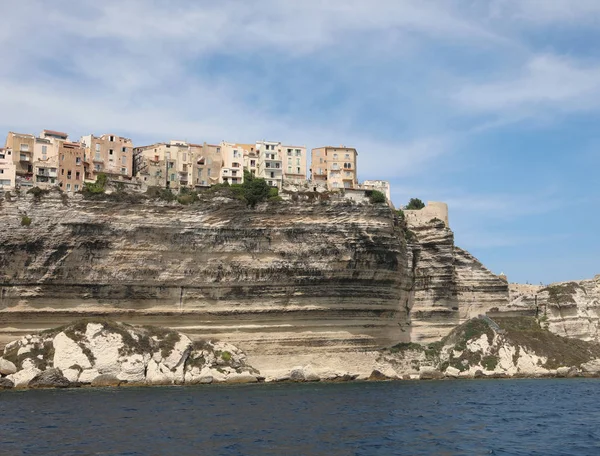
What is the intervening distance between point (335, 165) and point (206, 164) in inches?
518

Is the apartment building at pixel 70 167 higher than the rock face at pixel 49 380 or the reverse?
higher

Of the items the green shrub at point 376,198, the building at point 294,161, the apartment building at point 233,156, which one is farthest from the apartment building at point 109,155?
the green shrub at point 376,198

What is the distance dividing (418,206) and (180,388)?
45.2 meters

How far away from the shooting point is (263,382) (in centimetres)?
5097

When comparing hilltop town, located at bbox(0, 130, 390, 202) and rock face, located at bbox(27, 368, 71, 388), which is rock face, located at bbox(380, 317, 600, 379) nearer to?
hilltop town, located at bbox(0, 130, 390, 202)

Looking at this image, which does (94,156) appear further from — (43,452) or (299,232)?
(43,452)

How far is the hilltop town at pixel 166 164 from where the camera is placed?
62.7 meters

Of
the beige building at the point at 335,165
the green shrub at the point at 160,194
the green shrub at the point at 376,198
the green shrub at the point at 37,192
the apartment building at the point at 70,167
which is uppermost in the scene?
the beige building at the point at 335,165

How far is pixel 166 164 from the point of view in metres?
68.5

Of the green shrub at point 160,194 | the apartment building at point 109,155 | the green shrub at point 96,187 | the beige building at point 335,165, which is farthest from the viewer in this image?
the beige building at point 335,165

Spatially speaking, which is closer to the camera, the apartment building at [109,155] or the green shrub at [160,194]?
the green shrub at [160,194]

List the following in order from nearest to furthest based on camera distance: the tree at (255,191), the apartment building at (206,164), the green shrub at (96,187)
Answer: the green shrub at (96,187) → the tree at (255,191) → the apartment building at (206,164)

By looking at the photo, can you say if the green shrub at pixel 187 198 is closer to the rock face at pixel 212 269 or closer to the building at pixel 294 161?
the rock face at pixel 212 269

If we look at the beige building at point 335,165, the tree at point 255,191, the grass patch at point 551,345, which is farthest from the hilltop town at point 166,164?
the grass patch at point 551,345
